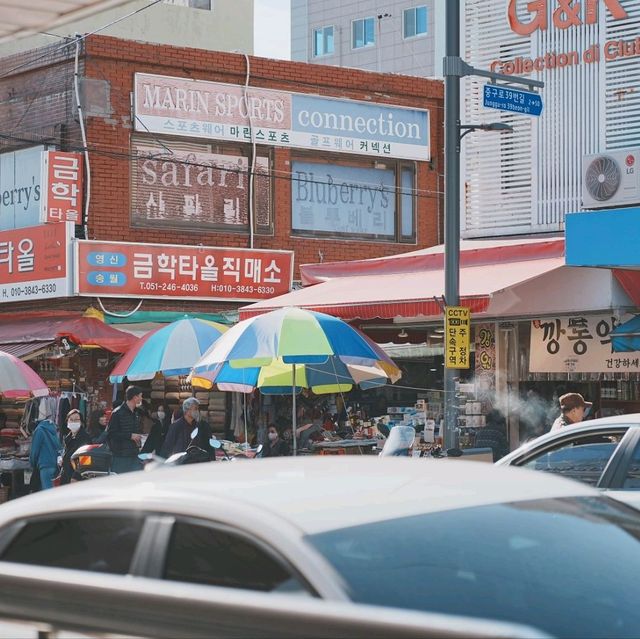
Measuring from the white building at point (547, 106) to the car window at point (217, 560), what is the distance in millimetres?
13822

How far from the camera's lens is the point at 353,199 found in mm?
27500

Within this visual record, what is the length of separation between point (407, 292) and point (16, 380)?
5.30 meters

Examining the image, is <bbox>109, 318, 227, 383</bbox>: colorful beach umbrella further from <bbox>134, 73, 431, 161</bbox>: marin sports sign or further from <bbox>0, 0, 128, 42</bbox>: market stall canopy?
<bbox>134, 73, 431, 161</bbox>: marin sports sign

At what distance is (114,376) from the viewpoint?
1778 cm

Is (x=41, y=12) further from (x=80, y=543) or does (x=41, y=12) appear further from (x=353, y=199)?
(x=353, y=199)

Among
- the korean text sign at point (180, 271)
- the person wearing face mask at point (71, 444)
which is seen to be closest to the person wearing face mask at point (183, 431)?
the person wearing face mask at point (71, 444)

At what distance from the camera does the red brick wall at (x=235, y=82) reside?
2462 cm

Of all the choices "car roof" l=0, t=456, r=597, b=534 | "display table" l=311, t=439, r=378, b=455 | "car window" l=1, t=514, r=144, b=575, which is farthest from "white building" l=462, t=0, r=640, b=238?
"car window" l=1, t=514, r=144, b=575

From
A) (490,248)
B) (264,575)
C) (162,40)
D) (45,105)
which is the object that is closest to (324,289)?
(490,248)

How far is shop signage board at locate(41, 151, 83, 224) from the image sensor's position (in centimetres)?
2386

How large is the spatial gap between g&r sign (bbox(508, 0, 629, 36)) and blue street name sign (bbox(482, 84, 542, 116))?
3637mm

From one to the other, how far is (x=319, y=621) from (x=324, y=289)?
16457 mm

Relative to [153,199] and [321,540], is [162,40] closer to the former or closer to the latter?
[153,199]

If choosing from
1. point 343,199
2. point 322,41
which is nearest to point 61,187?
point 343,199
